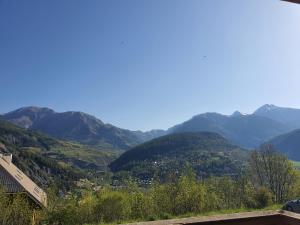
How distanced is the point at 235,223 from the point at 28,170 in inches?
8043

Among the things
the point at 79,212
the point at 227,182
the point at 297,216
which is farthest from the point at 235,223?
the point at 227,182

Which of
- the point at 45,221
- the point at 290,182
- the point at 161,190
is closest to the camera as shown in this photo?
the point at 45,221

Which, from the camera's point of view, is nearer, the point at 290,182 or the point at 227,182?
the point at 290,182

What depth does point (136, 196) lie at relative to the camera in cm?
4394

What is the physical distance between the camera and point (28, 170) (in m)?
195

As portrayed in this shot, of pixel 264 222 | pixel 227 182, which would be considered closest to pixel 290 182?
pixel 227 182

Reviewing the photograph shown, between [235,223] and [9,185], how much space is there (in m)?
43.5

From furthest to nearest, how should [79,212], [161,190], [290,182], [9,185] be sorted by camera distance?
[290,182] < [161,190] < [9,185] < [79,212]

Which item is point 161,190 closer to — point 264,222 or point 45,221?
point 45,221

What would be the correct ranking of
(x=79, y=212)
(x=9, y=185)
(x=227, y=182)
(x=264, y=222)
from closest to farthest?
(x=264, y=222), (x=79, y=212), (x=9, y=185), (x=227, y=182)

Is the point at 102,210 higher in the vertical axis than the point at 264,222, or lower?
lower

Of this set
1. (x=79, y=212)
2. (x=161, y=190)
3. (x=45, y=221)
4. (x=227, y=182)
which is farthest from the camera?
(x=227, y=182)

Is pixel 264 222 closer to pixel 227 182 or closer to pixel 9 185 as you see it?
pixel 9 185

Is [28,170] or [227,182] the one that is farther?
[28,170]
